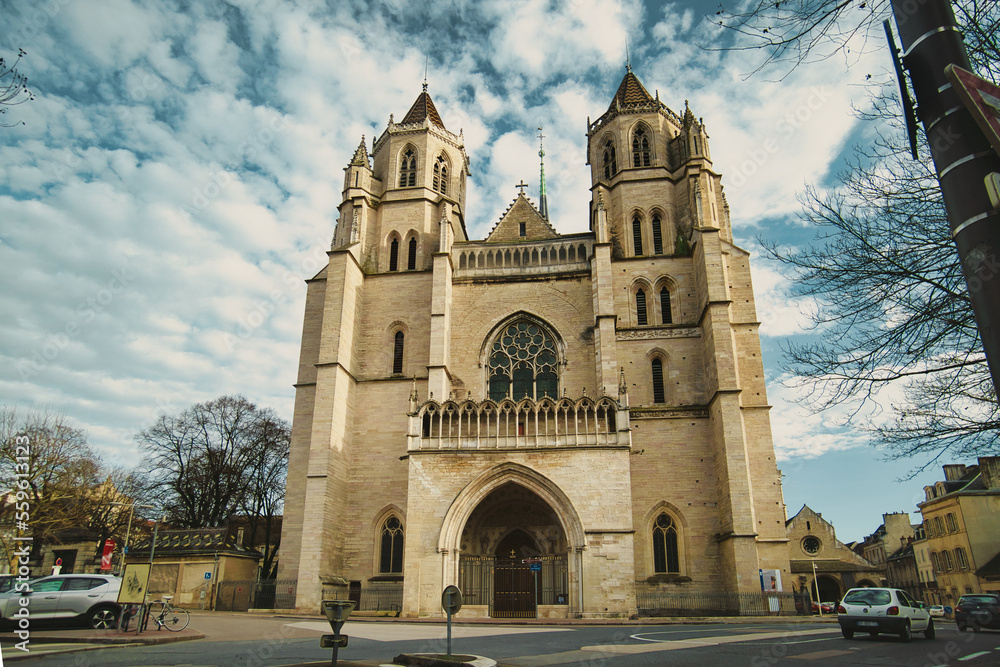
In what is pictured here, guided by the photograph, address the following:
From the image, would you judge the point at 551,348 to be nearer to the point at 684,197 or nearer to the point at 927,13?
the point at 684,197

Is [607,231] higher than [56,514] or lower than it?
higher

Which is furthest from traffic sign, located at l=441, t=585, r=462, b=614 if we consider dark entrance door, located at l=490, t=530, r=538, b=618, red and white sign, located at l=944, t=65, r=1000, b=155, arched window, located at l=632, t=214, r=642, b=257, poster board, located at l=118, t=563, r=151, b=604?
arched window, located at l=632, t=214, r=642, b=257

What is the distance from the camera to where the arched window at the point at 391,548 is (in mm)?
22391

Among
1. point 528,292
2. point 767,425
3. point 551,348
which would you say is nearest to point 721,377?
point 767,425

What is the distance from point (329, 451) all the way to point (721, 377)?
13.6m

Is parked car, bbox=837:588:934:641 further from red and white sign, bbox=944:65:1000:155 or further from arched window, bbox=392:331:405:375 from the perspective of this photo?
arched window, bbox=392:331:405:375

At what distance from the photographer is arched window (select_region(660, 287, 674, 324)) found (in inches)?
1000

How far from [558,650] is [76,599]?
28.0 ft

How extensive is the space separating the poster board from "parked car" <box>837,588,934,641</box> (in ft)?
40.2

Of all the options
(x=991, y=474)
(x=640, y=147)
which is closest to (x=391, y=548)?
(x=640, y=147)

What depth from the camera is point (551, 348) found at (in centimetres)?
2561

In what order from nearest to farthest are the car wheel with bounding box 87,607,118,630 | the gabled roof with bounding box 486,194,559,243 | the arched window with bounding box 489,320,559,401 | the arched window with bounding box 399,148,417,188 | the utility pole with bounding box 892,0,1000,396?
the utility pole with bounding box 892,0,1000,396
the car wheel with bounding box 87,607,118,630
the arched window with bounding box 489,320,559,401
the gabled roof with bounding box 486,194,559,243
the arched window with bounding box 399,148,417,188

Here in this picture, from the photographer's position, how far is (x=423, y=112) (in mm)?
31219

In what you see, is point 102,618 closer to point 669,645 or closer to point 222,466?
point 669,645
